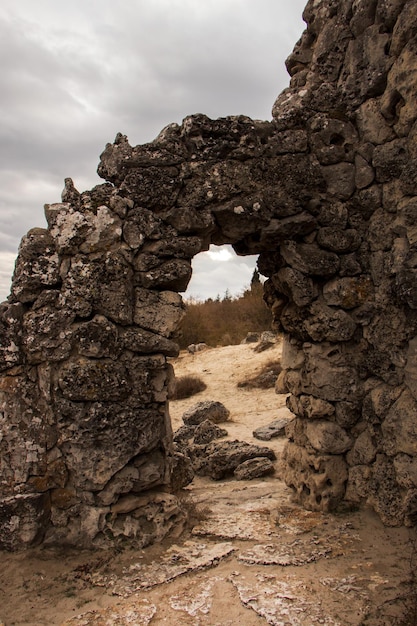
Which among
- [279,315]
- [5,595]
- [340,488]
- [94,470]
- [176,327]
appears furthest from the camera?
[279,315]

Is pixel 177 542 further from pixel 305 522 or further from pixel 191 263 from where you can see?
pixel 191 263

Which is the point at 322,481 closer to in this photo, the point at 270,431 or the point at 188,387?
the point at 270,431

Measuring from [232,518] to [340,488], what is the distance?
1062mm

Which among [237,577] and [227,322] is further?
[227,322]

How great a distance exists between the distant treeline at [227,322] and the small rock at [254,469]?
32.9 feet

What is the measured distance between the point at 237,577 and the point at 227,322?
14.5 m

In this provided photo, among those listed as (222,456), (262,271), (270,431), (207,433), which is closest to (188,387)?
(207,433)

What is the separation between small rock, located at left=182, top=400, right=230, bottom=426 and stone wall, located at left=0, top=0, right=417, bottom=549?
13.5 feet

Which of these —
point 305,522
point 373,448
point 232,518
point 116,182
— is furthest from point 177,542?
point 116,182

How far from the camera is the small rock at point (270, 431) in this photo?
7.83 metres

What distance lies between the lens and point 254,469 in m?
6.18

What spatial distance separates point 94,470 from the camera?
4082 mm

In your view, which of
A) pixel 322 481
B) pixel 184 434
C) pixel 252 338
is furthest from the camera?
pixel 252 338

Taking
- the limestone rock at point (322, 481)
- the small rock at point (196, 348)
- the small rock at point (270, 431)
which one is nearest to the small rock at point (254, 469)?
the limestone rock at point (322, 481)
